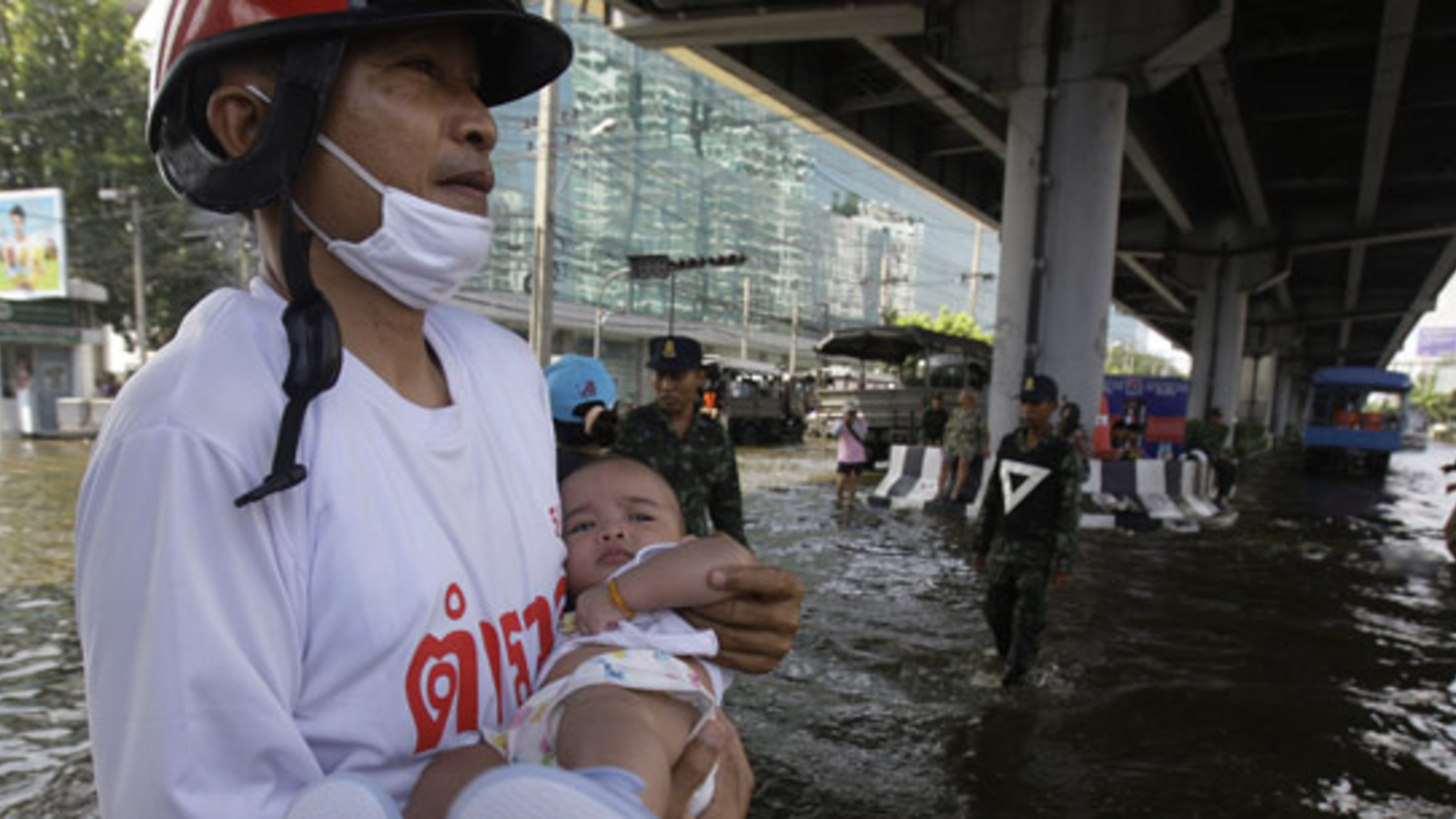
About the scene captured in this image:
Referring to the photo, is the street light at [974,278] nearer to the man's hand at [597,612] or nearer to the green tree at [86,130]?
the green tree at [86,130]

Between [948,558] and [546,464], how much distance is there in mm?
8055

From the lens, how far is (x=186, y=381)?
34.3 inches

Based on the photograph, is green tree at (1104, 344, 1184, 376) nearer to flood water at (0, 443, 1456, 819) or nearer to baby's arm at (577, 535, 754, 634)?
flood water at (0, 443, 1456, 819)

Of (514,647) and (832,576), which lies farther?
(832,576)

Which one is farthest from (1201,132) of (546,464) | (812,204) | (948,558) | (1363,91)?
(812,204)

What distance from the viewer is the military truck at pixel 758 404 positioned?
75.6 feet

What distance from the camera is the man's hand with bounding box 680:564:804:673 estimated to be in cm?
146

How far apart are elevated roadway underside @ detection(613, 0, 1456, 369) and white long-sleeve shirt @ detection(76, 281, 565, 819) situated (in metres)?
10.7

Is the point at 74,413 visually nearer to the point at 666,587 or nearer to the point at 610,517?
the point at 610,517

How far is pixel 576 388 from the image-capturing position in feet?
13.1

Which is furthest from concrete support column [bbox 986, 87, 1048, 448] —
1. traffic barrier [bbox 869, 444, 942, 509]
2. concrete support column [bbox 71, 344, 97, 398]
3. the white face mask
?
concrete support column [bbox 71, 344, 97, 398]

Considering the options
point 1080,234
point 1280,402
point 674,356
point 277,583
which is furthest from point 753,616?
point 1280,402

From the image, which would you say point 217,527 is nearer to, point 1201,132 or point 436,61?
point 436,61

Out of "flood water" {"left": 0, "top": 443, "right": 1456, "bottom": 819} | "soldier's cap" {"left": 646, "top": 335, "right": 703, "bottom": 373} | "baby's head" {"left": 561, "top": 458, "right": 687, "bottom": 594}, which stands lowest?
"flood water" {"left": 0, "top": 443, "right": 1456, "bottom": 819}
